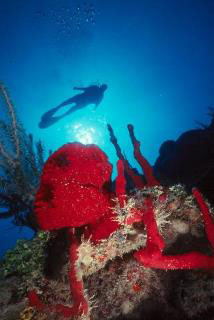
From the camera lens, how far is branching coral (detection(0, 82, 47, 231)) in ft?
18.8

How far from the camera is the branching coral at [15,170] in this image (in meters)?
5.73

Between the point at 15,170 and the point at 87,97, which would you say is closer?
the point at 15,170

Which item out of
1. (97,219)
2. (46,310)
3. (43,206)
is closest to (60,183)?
(43,206)

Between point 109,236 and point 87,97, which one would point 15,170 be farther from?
point 87,97

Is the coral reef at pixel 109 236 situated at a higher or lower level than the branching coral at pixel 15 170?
lower

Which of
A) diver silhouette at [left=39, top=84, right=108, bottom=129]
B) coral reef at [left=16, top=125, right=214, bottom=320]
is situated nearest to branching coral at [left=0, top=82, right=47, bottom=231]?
coral reef at [left=16, top=125, right=214, bottom=320]

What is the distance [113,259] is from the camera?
303 cm

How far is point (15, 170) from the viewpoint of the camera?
5785mm

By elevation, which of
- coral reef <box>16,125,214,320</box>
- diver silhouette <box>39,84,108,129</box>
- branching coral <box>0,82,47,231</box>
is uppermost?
diver silhouette <box>39,84,108,129</box>

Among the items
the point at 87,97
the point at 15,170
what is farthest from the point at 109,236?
the point at 87,97

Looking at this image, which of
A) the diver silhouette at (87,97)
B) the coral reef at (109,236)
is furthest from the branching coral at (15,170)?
the diver silhouette at (87,97)

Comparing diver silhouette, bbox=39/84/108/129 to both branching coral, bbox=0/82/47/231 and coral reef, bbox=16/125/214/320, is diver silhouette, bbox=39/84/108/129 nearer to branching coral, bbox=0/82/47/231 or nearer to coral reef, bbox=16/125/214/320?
branching coral, bbox=0/82/47/231

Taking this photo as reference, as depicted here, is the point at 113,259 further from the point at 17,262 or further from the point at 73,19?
the point at 73,19

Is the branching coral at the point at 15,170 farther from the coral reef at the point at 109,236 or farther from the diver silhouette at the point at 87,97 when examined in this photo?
the diver silhouette at the point at 87,97
